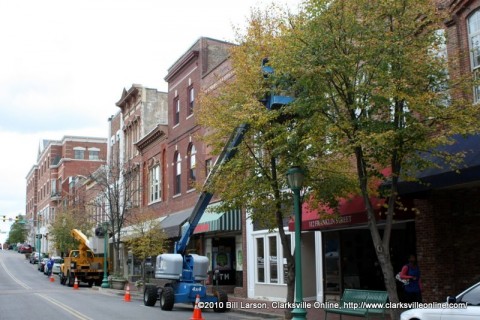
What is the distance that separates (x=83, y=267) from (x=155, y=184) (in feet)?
23.2

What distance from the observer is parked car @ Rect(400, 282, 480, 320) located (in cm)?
955

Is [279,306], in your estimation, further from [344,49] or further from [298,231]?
[344,49]

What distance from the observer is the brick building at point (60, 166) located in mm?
82500

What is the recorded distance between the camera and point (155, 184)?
39.1 m

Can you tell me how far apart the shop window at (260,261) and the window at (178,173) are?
10006mm

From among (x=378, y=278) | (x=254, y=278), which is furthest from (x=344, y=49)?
(x=254, y=278)

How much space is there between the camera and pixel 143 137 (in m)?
40.0

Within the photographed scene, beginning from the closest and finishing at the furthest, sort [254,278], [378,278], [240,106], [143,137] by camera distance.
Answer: [240,106] < [378,278] < [254,278] < [143,137]

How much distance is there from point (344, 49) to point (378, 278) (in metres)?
10.5

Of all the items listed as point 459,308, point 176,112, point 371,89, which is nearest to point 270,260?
point 371,89

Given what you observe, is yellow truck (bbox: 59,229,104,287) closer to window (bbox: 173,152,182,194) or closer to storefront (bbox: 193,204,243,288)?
window (bbox: 173,152,182,194)

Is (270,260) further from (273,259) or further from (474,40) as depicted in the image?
(474,40)

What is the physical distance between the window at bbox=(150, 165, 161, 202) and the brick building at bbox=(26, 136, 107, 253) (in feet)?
127

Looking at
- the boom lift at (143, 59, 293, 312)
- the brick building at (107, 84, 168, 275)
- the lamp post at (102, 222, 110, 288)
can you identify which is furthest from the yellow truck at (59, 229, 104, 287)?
the boom lift at (143, 59, 293, 312)
